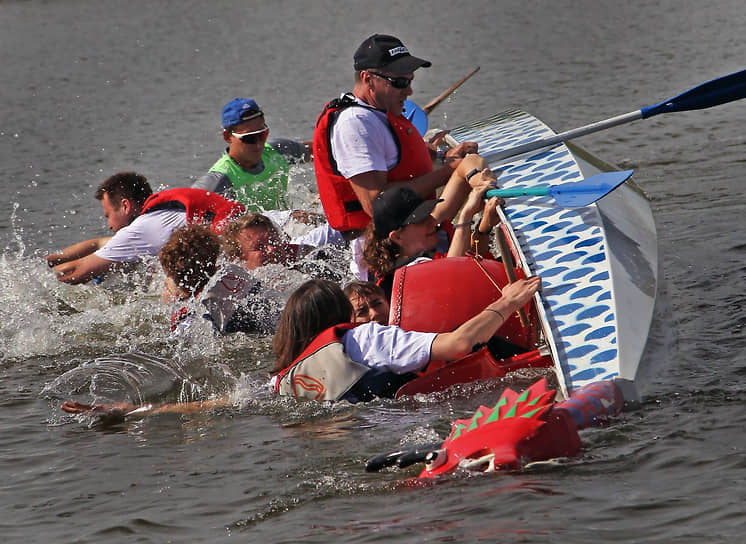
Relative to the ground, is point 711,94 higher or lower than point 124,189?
lower

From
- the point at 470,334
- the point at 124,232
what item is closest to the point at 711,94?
the point at 470,334

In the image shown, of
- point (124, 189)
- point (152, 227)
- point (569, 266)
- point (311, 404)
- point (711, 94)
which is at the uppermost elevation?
point (124, 189)

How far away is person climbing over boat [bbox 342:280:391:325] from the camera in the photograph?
4129 millimetres

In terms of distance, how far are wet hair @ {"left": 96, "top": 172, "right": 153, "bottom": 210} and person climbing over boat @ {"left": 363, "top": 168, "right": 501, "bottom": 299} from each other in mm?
2256

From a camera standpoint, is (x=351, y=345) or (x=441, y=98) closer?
(x=351, y=345)

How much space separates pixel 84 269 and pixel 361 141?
225 centimetres

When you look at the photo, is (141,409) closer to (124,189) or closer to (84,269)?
(84,269)

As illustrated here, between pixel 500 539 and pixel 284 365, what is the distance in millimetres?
1460

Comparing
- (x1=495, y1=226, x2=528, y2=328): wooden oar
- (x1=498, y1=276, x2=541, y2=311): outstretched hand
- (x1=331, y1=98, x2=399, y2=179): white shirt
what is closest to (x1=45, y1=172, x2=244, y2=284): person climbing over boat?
(x1=331, y1=98, x2=399, y2=179): white shirt

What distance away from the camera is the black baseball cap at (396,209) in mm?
4250

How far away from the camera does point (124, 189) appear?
20.1 feet

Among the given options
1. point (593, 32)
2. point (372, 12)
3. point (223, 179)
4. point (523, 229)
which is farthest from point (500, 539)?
point (372, 12)

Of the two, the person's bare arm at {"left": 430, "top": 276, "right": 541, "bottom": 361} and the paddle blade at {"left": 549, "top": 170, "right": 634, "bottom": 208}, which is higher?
the paddle blade at {"left": 549, "top": 170, "right": 634, "bottom": 208}

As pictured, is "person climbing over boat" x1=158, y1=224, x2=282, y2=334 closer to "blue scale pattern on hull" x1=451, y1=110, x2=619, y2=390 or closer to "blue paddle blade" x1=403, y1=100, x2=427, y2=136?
"blue scale pattern on hull" x1=451, y1=110, x2=619, y2=390
